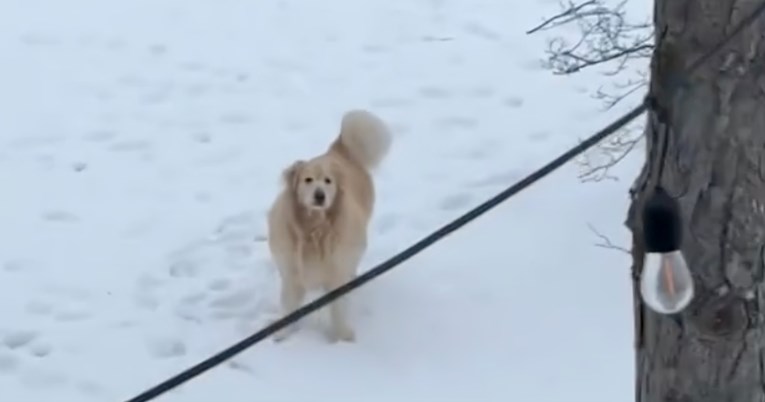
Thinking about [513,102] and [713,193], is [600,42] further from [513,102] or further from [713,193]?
[713,193]

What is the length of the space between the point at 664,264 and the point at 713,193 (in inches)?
11.0

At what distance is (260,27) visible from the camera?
29.2 ft

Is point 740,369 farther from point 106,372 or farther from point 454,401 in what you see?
point 106,372

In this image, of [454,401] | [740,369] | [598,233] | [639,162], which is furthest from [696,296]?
[639,162]

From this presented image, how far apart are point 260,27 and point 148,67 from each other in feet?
2.56

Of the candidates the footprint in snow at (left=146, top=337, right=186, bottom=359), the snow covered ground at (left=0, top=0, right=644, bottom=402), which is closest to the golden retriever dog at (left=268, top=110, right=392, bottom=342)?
the snow covered ground at (left=0, top=0, right=644, bottom=402)

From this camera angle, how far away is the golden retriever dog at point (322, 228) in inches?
207

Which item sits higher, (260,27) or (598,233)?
(260,27)

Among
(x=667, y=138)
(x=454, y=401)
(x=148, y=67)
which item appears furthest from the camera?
(x=148, y=67)

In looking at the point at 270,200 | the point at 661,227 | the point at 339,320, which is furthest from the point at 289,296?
the point at 661,227

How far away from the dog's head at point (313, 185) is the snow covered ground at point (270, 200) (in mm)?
532

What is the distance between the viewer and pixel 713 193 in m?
2.50

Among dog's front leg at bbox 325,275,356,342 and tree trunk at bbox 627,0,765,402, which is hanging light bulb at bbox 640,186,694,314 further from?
dog's front leg at bbox 325,275,356,342

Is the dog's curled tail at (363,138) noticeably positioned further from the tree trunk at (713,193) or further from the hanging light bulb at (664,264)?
the hanging light bulb at (664,264)
